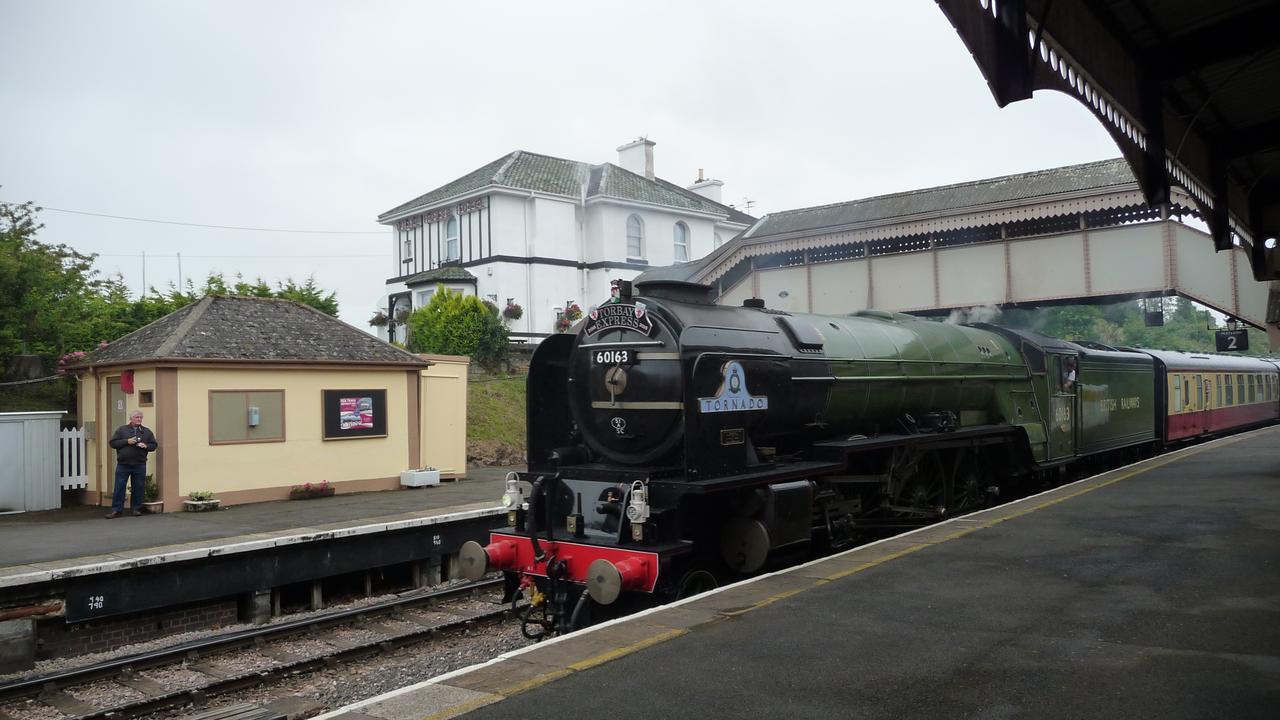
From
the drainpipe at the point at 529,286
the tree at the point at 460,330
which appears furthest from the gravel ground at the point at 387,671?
the drainpipe at the point at 529,286

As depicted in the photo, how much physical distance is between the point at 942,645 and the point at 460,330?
19723 millimetres

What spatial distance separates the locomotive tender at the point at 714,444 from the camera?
22.1 feet

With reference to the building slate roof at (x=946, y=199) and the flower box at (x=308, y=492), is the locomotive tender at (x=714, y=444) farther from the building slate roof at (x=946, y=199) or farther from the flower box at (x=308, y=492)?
the flower box at (x=308, y=492)

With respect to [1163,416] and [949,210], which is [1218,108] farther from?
[1163,416]

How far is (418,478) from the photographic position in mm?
14273

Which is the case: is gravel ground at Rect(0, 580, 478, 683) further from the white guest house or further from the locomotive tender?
the white guest house

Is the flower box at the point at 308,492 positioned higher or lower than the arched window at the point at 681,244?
lower

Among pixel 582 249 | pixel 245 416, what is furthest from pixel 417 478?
pixel 582 249

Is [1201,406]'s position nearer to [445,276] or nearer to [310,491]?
[310,491]

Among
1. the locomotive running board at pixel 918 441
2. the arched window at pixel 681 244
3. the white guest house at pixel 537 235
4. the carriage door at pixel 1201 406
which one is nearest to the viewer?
the locomotive running board at pixel 918 441

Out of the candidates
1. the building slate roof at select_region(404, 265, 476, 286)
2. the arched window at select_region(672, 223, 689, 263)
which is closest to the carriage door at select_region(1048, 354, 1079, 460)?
the building slate roof at select_region(404, 265, 476, 286)

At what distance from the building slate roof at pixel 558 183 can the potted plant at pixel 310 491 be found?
55.4ft

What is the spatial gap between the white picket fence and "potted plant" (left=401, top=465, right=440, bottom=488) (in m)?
4.64

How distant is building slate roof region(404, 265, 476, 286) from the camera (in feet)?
95.1
